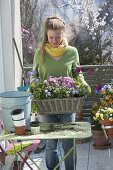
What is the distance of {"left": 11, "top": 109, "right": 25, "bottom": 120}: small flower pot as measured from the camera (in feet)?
8.50

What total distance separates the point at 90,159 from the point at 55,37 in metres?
1.83

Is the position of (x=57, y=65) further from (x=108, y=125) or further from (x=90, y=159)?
(x=90, y=159)

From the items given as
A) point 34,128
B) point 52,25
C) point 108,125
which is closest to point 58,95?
point 34,128

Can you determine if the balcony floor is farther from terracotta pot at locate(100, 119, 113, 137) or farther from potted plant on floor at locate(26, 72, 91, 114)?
potted plant on floor at locate(26, 72, 91, 114)

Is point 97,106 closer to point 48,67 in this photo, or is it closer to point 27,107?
point 48,67

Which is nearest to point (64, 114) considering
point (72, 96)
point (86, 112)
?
point (72, 96)

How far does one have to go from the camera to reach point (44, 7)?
6941 millimetres

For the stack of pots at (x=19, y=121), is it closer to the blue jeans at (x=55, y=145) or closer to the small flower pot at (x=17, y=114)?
the small flower pot at (x=17, y=114)

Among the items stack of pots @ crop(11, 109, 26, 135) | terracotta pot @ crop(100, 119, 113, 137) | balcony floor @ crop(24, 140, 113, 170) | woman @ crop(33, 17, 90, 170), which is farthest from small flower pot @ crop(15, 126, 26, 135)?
terracotta pot @ crop(100, 119, 113, 137)

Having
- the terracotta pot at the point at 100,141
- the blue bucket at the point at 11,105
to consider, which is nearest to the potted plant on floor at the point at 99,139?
the terracotta pot at the point at 100,141

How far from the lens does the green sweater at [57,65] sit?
3.21m

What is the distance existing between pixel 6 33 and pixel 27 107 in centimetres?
204

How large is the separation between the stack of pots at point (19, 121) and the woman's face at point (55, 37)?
78 cm

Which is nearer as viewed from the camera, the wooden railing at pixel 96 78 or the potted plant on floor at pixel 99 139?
the potted plant on floor at pixel 99 139
